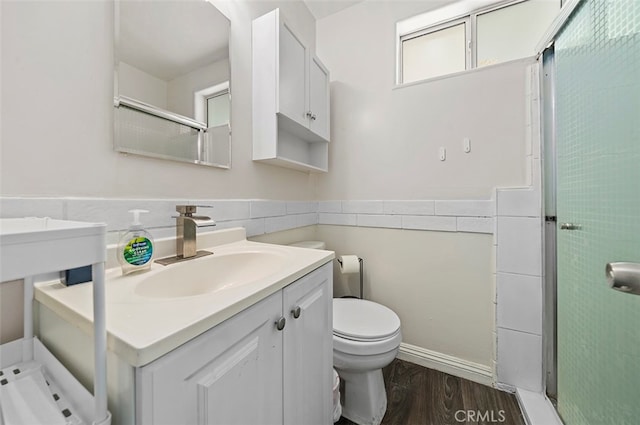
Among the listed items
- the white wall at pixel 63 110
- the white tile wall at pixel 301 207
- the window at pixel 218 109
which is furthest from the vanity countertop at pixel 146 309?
the white tile wall at pixel 301 207

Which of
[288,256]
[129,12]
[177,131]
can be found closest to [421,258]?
[288,256]

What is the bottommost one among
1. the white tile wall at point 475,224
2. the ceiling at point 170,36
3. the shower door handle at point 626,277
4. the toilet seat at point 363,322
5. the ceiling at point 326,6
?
the toilet seat at point 363,322

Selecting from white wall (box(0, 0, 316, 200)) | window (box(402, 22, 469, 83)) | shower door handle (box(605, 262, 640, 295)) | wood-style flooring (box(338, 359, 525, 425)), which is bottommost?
wood-style flooring (box(338, 359, 525, 425))

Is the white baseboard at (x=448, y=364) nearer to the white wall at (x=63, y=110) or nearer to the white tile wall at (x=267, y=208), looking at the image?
the white tile wall at (x=267, y=208)

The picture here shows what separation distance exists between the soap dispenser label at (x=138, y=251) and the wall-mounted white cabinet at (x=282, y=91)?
719 millimetres

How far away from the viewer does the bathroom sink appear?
700 mm

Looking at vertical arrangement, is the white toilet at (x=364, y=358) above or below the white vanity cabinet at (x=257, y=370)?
below

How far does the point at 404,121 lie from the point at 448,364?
4.97 feet

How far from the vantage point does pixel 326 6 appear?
5.82ft

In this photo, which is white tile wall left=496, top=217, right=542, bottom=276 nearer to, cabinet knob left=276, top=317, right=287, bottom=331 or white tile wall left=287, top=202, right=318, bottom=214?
white tile wall left=287, top=202, right=318, bottom=214

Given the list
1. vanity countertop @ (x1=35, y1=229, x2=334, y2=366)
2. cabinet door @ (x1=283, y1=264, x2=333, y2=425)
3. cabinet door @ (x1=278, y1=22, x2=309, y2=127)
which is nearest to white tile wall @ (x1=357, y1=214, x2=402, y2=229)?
cabinet door @ (x1=278, y1=22, x2=309, y2=127)

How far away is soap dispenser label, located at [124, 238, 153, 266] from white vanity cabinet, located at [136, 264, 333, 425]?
383mm

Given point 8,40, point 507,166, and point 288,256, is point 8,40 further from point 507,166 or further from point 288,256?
point 507,166

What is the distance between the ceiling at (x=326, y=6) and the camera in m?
1.74
